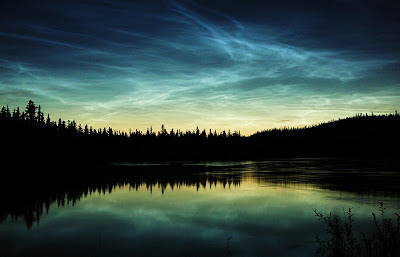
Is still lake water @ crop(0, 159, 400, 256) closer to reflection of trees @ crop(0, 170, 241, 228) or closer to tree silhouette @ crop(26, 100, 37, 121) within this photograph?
reflection of trees @ crop(0, 170, 241, 228)

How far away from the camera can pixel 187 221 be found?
1881cm

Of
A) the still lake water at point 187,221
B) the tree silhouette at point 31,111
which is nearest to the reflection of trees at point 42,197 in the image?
the still lake water at point 187,221

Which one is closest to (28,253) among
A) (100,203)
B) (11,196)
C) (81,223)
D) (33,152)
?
(81,223)

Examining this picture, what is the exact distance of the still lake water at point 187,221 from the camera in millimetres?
13750

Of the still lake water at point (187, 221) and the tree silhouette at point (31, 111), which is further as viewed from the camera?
the tree silhouette at point (31, 111)

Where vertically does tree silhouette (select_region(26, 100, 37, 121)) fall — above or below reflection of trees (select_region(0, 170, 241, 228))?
above

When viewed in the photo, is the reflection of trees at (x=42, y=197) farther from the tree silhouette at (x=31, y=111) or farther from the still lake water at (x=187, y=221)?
the tree silhouette at (x=31, y=111)

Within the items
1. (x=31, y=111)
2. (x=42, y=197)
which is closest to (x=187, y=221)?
(x=42, y=197)

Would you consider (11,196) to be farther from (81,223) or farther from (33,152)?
(33,152)

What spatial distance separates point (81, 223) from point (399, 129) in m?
218

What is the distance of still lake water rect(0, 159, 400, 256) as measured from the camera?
45.1 ft

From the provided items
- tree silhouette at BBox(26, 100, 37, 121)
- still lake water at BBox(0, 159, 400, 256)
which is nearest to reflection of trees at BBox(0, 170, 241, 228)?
still lake water at BBox(0, 159, 400, 256)

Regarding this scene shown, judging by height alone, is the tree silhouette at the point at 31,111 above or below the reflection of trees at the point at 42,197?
above

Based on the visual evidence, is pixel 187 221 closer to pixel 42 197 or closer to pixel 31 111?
pixel 42 197
